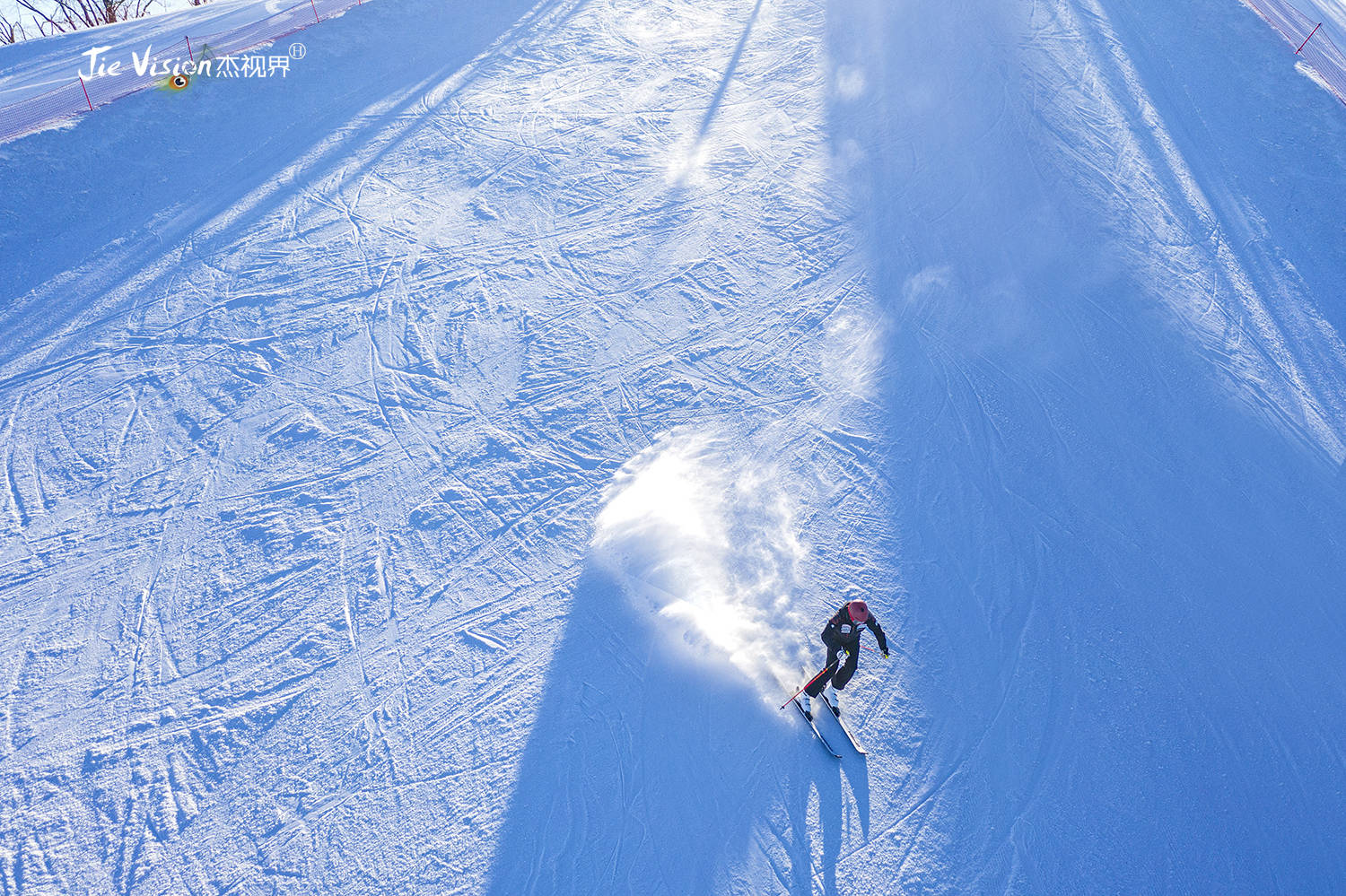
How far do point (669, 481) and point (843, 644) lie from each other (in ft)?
8.15

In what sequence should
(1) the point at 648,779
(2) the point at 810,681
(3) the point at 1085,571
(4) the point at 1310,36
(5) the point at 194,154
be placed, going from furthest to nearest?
(4) the point at 1310,36 → (5) the point at 194,154 → (3) the point at 1085,571 → (2) the point at 810,681 → (1) the point at 648,779

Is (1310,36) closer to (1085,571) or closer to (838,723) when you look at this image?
(1085,571)

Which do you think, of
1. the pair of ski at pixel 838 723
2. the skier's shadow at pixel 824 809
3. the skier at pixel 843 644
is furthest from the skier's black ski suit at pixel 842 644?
the skier's shadow at pixel 824 809

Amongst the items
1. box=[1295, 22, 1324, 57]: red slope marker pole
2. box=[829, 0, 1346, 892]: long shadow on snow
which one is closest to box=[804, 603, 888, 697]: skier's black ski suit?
box=[829, 0, 1346, 892]: long shadow on snow

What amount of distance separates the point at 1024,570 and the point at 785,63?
32.1 ft

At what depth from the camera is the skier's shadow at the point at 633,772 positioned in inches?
205

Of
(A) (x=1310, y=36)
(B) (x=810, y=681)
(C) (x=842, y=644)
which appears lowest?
(B) (x=810, y=681)

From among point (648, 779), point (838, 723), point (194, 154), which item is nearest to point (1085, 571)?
point (838, 723)

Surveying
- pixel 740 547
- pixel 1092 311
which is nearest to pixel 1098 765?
pixel 740 547

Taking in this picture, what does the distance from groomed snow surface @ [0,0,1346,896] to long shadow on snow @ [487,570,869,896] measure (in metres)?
0.03

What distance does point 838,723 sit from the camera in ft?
19.2

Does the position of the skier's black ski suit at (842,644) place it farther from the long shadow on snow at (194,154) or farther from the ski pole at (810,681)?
the long shadow on snow at (194,154)

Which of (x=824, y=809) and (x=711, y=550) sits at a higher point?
Result: (x=711, y=550)

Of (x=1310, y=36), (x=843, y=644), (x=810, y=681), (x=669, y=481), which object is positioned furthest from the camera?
(x=1310, y=36)
